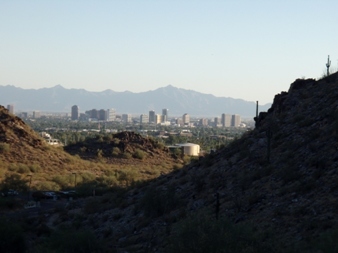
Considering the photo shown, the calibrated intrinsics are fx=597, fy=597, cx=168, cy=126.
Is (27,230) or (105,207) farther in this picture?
(105,207)

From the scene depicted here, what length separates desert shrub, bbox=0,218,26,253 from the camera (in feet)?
65.6

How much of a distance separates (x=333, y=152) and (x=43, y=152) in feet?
123

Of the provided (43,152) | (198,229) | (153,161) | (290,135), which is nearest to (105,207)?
(290,135)

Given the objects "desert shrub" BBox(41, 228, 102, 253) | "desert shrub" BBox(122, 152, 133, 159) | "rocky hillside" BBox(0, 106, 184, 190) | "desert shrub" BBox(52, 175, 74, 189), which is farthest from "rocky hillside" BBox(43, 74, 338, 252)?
"desert shrub" BBox(122, 152, 133, 159)

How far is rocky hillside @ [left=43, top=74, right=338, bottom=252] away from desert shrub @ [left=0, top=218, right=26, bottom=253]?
3083 mm

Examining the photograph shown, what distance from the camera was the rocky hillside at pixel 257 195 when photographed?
1435cm

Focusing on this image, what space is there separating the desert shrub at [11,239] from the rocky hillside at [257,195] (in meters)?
3.08

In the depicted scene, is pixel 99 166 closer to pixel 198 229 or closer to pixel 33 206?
pixel 33 206

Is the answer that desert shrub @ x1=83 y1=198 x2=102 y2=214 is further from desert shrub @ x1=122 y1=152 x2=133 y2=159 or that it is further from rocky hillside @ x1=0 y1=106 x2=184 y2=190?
desert shrub @ x1=122 y1=152 x2=133 y2=159

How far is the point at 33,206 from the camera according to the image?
34.2 m

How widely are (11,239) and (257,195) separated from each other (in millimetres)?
8452

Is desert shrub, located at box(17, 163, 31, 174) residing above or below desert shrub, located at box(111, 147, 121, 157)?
below

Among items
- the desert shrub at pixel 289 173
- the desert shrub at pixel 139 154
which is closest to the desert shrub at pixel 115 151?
the desert shrub at pixel 139 154

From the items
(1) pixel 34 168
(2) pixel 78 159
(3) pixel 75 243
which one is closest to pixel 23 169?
(1) pixel 34 168
